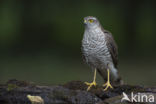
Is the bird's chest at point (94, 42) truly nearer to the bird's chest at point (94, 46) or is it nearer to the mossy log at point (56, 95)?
the bird's chest at point (94, 46)

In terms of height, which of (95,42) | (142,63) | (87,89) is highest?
(95,42)

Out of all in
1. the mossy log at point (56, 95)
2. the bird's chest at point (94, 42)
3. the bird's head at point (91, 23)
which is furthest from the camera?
the bird's head at point (91, 23)

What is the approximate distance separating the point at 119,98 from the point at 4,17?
10262 mm

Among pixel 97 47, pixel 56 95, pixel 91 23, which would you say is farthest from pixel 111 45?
pixel 56 95

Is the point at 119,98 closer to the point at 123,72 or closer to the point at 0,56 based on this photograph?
the point at 123,72

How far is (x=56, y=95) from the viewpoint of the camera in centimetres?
453

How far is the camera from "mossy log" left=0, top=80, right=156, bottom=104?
14.7 feet

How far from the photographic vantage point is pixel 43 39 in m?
14.1

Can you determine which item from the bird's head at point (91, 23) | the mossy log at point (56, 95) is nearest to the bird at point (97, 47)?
the bird's head at point (91, 23)

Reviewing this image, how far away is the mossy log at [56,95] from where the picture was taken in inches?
176

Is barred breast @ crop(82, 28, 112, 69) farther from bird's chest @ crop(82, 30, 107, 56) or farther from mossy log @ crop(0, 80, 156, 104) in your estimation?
mossy log @ crop(0, 80, 156, 104)

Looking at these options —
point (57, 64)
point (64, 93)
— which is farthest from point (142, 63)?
point (64, 93)

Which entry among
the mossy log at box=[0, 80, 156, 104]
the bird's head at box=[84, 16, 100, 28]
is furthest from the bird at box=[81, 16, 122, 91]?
the mossy log at box=[0, 80, 156, 104]

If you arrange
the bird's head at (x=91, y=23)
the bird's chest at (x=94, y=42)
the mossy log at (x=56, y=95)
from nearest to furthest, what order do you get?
the mossy log at (x=56, y=95)
the bird's chest at (x=94, y=42)
the bird's head at (x=91, y=23)
